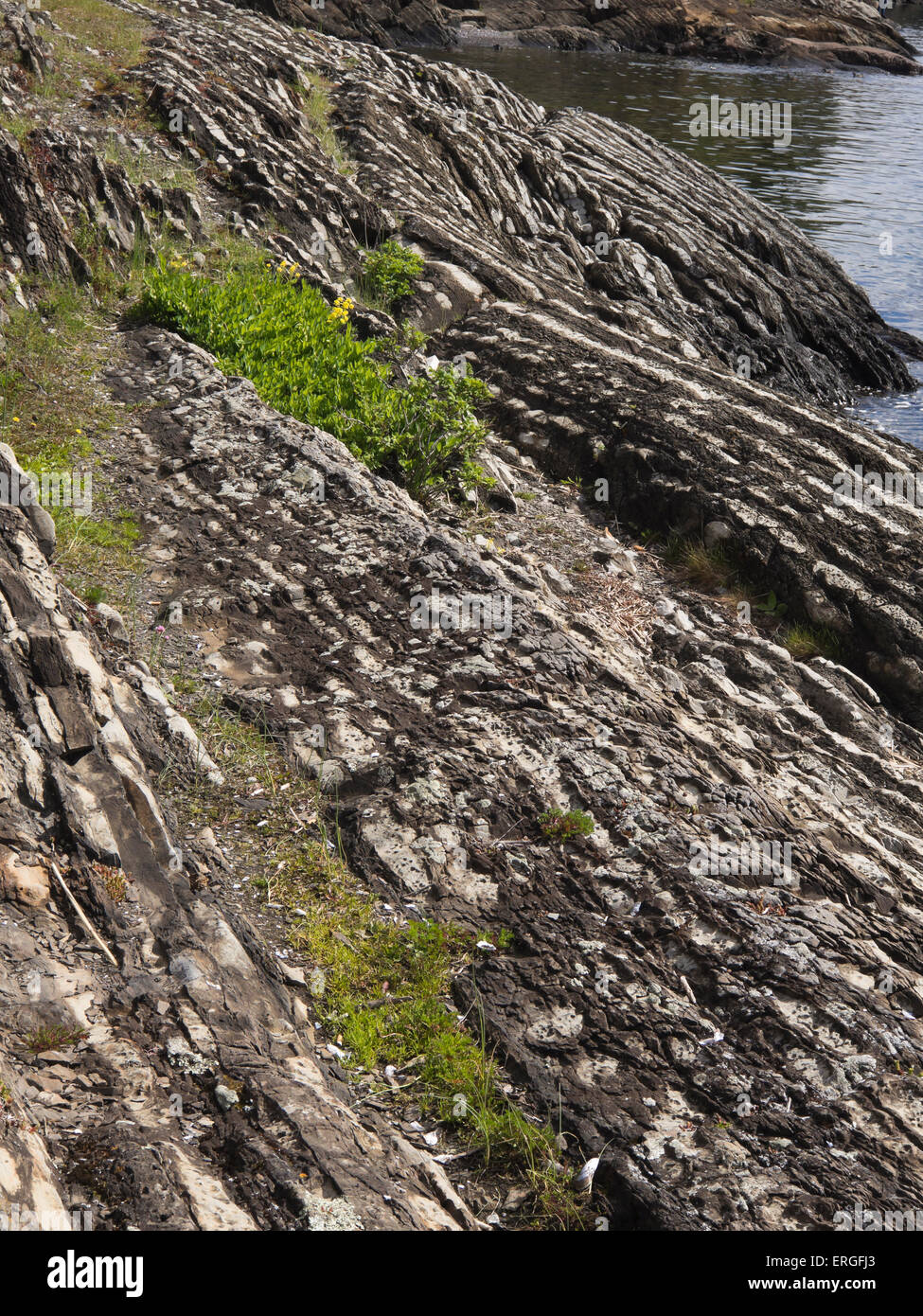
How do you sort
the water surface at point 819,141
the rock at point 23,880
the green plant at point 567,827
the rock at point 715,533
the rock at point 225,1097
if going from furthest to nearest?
1. the water surface at point 819,141
2. the rock at point 715,533
3. the green plant at point 567,827
4. the rock at point 23,880
5. the rock at point 225,1097

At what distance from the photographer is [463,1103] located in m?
4.89

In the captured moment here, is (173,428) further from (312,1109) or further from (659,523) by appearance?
(312,1109)

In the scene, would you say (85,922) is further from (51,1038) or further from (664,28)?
(664,28)

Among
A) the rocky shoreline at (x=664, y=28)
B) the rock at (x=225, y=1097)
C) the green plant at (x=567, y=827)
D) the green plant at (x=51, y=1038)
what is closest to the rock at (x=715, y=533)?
the green plant at (x=567, y=827)

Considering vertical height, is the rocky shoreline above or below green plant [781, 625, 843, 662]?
above

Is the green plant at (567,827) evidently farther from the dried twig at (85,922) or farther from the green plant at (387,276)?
the green plant at (387,276)

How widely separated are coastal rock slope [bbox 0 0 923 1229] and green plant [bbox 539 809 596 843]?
0.50 feet

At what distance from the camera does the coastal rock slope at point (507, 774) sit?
4473mm

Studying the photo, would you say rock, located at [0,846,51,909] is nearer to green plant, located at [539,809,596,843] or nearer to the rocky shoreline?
green plant, located at [539,809,596,843]

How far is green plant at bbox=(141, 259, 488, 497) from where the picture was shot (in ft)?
35.3

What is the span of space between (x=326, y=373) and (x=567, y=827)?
7.54 metres

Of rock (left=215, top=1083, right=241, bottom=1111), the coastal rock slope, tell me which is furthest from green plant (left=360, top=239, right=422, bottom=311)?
rock (left=215, top=1083, right=241, bottom=1111)

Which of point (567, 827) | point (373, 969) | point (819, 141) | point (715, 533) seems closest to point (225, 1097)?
point (373, 969)

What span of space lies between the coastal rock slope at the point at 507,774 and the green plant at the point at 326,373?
632 mm
